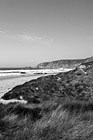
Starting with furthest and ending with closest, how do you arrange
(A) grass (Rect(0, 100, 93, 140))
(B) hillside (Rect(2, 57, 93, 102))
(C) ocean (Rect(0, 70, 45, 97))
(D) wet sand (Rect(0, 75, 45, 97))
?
(C) ocean (Rect(0, 70, 45, 97)) < (D) wet sand (Rect(0, 75, 45, 97)) < (B) hillside (Rect(2, 57, 93, 102)) < (A) grass (Rect(0, 100, 93, 140))

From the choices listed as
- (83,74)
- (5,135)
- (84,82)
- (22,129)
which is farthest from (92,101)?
(5,135)

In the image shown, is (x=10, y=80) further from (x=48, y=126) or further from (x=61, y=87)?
(x=48, y=126)

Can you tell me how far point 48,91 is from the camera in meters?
3.52

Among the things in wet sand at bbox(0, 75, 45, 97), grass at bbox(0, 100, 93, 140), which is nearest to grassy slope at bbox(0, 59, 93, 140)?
grass at bbox(0, 100, 93, 140)

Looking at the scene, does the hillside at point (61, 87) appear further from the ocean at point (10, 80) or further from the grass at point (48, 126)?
the ocean at point (10, 80)

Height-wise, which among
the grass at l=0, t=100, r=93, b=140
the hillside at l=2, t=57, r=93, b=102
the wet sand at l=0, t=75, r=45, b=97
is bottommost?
the wet sand at l=0, t=75, r=45, b=97

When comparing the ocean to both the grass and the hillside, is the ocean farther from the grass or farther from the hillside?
the grass

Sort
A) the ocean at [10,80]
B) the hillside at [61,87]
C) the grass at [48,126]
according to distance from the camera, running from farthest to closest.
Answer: the ocean at [10,80], the hillside at [61,87], the grass at [48,126]

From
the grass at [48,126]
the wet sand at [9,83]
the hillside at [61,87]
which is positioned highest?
the hillside at [61,87]

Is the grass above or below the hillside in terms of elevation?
below

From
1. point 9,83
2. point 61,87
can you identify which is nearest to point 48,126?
point 61,87

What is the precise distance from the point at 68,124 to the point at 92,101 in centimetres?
117

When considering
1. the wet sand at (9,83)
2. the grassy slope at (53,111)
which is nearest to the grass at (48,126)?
the grassy slope at (53,111)

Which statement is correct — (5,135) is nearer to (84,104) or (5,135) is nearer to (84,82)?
(84,104)
